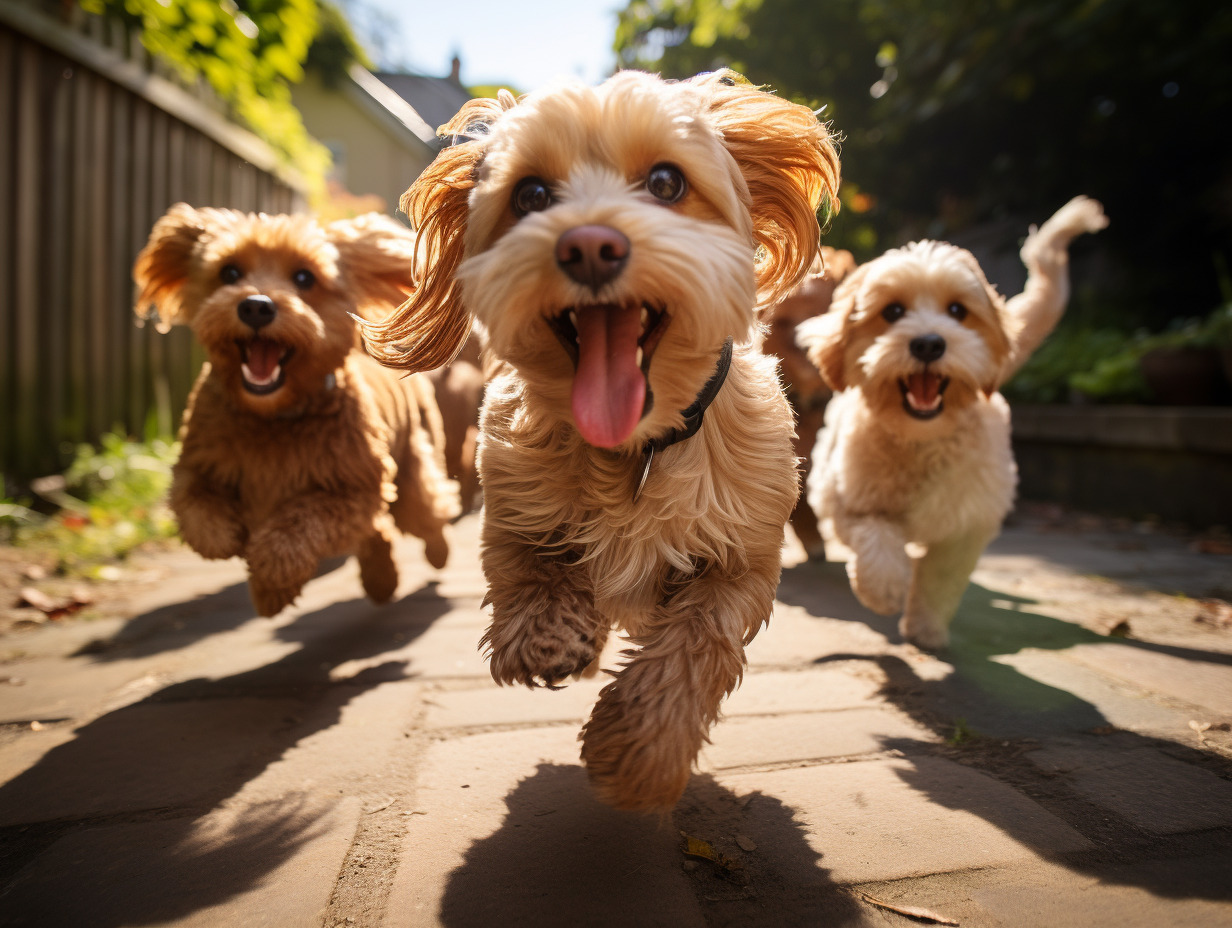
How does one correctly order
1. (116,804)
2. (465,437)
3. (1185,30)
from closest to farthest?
1. (116,804)
2. (465,437)
3. (1185,30)

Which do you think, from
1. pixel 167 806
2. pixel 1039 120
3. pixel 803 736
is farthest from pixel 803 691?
pixel 1039 120

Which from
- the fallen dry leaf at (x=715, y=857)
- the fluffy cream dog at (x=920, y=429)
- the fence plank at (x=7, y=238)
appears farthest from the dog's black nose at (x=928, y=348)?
the fence plank at (x=7, y=238)

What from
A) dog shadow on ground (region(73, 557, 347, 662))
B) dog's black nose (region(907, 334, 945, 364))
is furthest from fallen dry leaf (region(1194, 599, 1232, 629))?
dog shadow on ground (region(73, 557, 347, 662))

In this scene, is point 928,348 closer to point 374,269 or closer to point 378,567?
point 374,269

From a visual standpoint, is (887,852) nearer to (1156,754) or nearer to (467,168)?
(1156,754)

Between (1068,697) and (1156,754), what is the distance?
1.47 ft

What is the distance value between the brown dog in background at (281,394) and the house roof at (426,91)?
108 feet

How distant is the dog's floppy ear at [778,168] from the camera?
226 cm

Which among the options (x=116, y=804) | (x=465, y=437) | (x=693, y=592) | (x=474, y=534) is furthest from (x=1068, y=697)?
(x=474, y=534)

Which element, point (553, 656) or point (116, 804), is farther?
point (116, 804)

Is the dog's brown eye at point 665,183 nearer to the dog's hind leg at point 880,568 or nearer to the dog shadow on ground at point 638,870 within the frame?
the dog shadow on ground at point 638,870

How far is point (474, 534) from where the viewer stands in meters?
6.07

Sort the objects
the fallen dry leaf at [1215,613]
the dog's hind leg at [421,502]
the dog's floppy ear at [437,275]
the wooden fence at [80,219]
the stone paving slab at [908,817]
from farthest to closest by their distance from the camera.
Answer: the wooden fence at [80,219] → the dog's hind leg at [421,502] → the fallen dry leaf at [1215,613] → the dog's floppy ear at [437,275] → the stone paving slab at [908,817]

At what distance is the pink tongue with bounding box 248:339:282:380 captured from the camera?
3.25 meters
